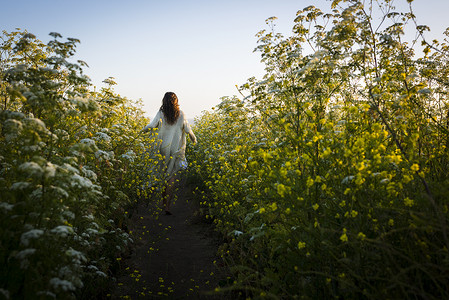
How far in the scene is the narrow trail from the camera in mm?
3373

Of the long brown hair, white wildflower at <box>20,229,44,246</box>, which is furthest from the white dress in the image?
white wildflower at <box>20,229,44,246</box>

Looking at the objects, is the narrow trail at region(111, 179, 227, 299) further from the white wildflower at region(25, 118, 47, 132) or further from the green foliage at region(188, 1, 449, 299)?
the white wildflower at region(25, 118, 47, 132)

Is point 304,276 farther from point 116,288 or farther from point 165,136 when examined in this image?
point 165,136

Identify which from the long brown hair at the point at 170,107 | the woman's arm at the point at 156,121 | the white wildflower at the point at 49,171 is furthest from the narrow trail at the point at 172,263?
the long brown hair at the point at 170,107

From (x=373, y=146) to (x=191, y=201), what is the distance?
529 centimetres

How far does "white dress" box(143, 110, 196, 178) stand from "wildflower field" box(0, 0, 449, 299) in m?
1.33

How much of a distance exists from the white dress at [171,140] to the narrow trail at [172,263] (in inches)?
52.8

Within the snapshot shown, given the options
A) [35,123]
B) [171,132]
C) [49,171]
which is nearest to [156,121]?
[171,132]

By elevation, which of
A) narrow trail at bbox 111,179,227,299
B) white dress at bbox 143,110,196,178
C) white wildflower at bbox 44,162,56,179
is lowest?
narrow trail at bbox 111,179,227,299

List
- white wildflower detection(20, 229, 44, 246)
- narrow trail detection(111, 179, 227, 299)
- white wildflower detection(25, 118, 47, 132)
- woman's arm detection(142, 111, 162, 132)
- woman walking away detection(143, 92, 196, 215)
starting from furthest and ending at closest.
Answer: woman walking away detection(143, 92, 196, 215) < woman's arm detection(142, 111, 162, 132) < narrow trail detection(111, 179, 227, 299) < white wildflower detection(25, 118, 47, 132) < white wildflower detection(20, 229, 44, 246)

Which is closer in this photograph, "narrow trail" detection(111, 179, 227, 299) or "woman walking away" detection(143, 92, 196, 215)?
"narrow trail" detection(111, 179, 227, 299)

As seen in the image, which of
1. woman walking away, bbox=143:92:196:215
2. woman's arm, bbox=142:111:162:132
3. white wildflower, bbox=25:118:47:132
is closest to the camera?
white wildflower, bbox=25:118:47:132

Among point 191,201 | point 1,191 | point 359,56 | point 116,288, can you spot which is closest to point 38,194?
point 1,191

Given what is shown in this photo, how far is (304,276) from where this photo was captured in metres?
2.39
